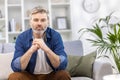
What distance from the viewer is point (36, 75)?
2094 millimetres

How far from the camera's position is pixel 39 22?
2037mm

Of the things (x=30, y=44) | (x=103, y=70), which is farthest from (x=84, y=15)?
(x=30, y=44)

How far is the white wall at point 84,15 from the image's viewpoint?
4129 millimetres

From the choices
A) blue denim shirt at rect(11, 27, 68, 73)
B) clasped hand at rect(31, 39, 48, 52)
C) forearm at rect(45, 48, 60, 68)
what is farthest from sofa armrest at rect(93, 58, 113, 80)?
clasped hand at rect(31, 39, 48, 52)

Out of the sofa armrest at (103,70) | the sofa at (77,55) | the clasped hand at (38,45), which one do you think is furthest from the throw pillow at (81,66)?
the clasped hand at (38,45)

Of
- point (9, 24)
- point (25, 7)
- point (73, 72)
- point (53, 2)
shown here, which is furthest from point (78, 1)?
point (73, 72)

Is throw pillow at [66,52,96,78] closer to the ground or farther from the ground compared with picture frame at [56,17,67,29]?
closer to the ground

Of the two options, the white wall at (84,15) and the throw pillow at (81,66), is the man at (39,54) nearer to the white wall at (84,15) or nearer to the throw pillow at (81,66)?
the throw pillow at (81,66)

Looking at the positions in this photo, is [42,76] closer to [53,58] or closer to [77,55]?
[53,58]

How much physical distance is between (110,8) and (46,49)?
2546 mm

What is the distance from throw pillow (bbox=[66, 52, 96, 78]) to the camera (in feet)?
8.63

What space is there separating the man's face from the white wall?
2095 mm

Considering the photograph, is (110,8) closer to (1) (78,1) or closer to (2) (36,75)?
(1) (78,1)

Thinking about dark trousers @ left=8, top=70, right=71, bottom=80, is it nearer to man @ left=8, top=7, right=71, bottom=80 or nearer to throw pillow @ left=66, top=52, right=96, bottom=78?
man @ left=8, top=7, right=71, bottom=80
